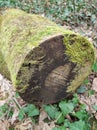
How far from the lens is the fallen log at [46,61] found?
9.80ft

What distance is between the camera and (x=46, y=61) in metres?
3.04

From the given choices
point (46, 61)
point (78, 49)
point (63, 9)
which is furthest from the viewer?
point (63, 9)

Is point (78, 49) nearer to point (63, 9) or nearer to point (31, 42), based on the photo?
point (31, 42)

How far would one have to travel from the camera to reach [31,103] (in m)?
3.34

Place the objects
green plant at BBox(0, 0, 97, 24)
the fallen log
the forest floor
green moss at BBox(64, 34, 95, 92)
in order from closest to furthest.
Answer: the fallen log < green moss at BBox(64, 34, 95, 92) < the forest floor < green plant at BBox(0, 0, 97, 24)

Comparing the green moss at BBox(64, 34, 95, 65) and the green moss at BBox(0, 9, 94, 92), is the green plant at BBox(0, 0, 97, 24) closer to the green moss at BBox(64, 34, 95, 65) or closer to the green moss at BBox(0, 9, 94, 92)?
the green moss at BBox(0, 9, 94, 92)

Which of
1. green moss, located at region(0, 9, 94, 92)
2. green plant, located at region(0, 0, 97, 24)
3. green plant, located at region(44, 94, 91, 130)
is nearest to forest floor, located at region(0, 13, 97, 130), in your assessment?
green plant, located at region(44, 94, 91, 130)

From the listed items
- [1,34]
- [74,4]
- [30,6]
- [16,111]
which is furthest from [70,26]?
[16,111]

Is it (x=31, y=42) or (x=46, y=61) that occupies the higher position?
(x=31, y=42)

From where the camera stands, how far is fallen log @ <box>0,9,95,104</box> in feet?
9.80

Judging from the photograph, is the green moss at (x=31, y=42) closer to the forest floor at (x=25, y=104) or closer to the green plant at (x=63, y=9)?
the forest floor at (x=25, y=104)

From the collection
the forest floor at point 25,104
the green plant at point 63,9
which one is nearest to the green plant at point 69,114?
the forest floor at point 25,104

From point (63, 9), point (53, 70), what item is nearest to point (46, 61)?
point (53, 70)

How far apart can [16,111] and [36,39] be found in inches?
42.9
